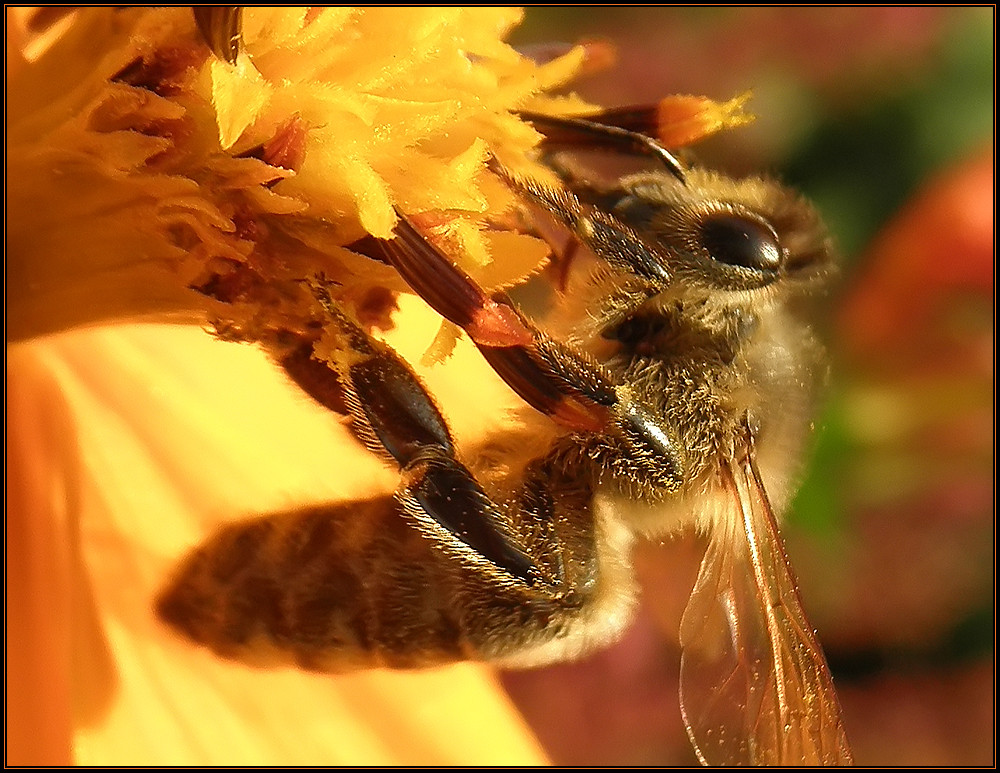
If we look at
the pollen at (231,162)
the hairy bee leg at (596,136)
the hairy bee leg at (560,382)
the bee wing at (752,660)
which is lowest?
the bee wing at (752,660)

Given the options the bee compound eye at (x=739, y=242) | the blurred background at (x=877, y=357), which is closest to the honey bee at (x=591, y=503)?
the bee compound eye at (x=739, y=242)

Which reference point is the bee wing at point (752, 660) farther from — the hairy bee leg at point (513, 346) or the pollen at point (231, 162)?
the pollen at point (231, 162)

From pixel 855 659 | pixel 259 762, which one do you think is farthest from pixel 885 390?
pixel 259 762

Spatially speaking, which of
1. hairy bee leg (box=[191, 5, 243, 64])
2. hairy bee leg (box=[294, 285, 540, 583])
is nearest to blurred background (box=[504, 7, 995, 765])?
hairy bee leg (box=[294, 285, 540, 583])

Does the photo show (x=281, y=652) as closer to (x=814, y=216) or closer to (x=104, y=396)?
(x=104, y=396)

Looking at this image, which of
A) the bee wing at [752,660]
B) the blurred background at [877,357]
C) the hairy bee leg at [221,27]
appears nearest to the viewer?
the hairy bee leg at [221,27]

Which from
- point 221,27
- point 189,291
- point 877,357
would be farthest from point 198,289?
point 877,357
